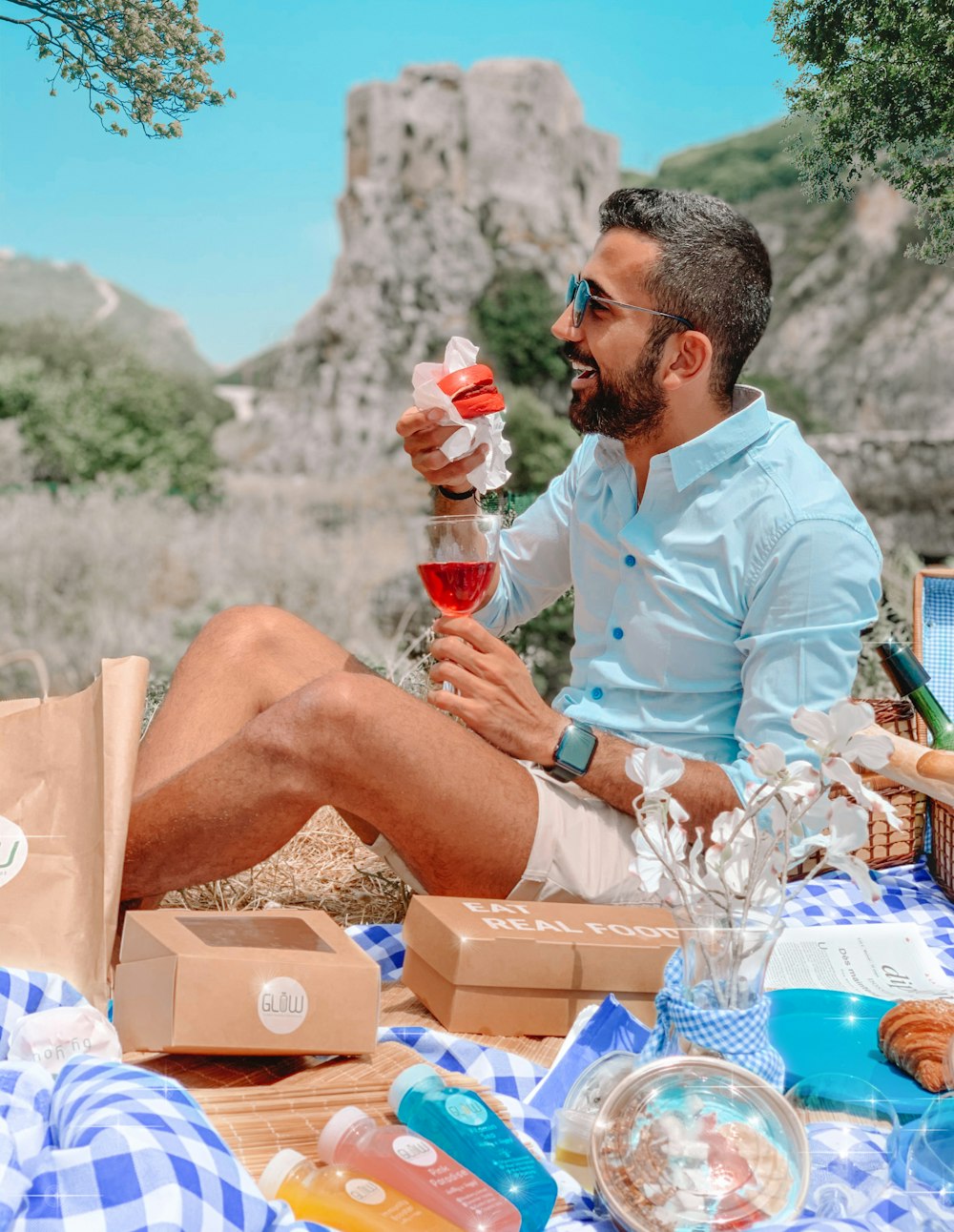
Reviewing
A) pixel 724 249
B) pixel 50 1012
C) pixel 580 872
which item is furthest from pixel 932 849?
pixel 50 1012

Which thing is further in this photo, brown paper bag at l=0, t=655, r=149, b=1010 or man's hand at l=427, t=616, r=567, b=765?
man's hand at l=427, t=616, r=567, b=765

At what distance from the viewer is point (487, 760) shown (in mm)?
2234

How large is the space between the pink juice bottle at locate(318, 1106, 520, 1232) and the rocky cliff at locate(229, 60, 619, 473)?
835 cm

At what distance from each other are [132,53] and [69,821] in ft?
7.80

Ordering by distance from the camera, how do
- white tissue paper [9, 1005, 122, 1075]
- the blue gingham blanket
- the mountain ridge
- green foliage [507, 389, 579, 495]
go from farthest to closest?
the mountain ridge, green foliage [507, 389, 579, 495], white tissue paper [9, 1005, 122, 1075], the blue gingham blanket

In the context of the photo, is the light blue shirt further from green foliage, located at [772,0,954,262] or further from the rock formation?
the rock formation

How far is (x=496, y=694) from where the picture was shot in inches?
89.3

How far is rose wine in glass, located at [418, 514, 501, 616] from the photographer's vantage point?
2111 mm

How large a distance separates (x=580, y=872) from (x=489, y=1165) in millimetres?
908

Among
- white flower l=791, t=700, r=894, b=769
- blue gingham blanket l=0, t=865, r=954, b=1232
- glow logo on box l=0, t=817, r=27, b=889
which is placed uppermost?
white flower l=791, t=700, r=894, b=769

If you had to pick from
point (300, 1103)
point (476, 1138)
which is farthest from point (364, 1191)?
point (300, 1103)

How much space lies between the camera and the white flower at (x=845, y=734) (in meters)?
1.41

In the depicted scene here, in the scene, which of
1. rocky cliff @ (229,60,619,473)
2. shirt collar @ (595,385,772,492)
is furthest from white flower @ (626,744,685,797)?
rocky cliff @ (229,60,619,473)

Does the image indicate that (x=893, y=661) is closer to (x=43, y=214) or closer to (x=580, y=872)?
(x=580, y=872)
